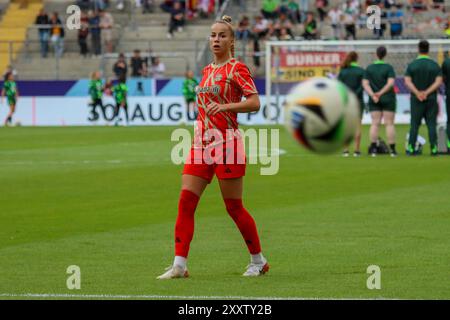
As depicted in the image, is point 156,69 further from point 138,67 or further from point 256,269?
point 256,269

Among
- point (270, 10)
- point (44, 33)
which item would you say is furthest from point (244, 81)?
point (44, 33)

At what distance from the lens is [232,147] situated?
1083cm

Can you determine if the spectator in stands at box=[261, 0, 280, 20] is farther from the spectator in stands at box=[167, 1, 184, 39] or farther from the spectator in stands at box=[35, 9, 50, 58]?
the spectator in stands at box=[35, 9, 50, 58]

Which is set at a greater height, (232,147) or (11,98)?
(232,147)

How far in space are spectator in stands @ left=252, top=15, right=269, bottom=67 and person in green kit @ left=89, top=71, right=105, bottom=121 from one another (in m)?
6.31

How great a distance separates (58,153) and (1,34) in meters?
26.2

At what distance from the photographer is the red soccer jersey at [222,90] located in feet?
35.3

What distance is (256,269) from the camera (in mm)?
10914

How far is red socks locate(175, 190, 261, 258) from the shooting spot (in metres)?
10.7

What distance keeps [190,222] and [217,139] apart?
2.53ft

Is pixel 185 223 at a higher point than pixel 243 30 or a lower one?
higher

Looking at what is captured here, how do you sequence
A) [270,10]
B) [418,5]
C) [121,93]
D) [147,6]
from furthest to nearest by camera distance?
1. [147,6]
2. [270,10]
3. [418,5]
4. [121,93]
